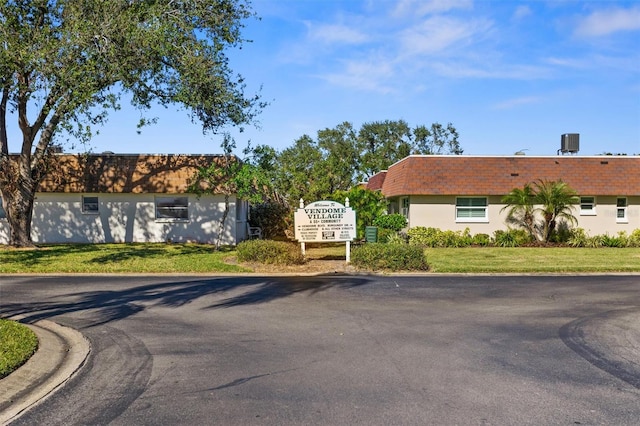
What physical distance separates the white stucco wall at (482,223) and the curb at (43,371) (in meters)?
19.5

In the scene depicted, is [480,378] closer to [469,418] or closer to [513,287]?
[469,418]

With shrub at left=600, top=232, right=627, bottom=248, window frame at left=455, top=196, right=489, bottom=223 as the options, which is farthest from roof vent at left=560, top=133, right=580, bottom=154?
window frame at left=455, top=196, right=489, bottom=223

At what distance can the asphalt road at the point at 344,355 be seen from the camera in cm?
505

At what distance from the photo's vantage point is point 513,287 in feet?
43.1

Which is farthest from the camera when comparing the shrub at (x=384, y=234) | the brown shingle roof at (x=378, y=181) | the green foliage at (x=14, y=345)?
the brown shingle roof at (x=378, y=181)

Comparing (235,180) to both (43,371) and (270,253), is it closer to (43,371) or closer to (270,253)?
(270,253)

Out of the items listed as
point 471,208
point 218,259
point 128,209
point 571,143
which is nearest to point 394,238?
point 471,208

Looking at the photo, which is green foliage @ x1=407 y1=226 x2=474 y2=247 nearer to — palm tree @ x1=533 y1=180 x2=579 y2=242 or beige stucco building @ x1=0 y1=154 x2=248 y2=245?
palm tree @ x1=533 y1=180 x2=579 y2=242

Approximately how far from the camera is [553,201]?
970 inches

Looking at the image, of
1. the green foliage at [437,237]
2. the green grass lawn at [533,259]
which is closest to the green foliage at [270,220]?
the green foliage at [437,237]

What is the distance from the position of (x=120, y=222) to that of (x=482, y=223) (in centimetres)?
1686

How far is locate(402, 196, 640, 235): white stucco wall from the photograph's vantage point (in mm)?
25828

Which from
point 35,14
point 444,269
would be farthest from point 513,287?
point 35,14

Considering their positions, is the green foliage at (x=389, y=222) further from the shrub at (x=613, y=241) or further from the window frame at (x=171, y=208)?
the shrub at (x=613, y=241)
